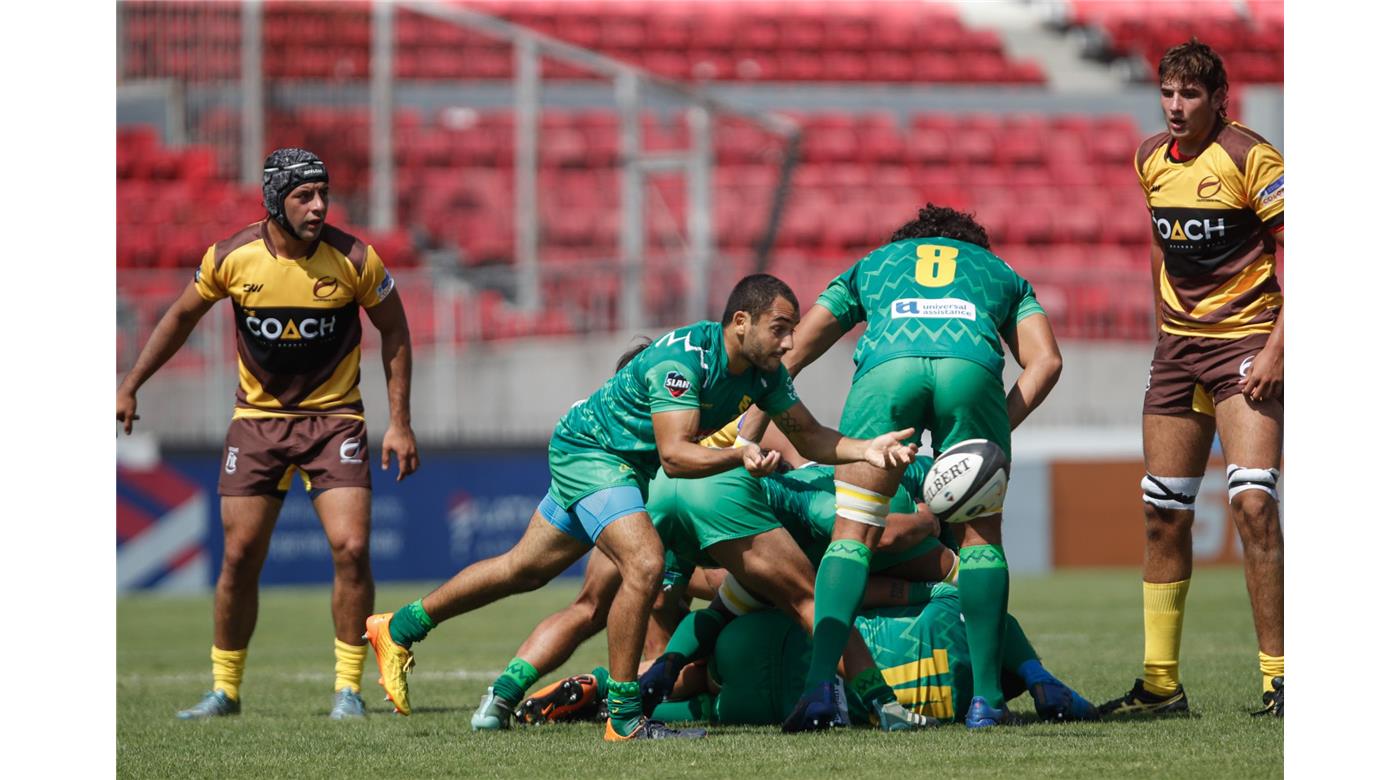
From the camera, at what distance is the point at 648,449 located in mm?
6555

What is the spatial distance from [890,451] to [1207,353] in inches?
66.0

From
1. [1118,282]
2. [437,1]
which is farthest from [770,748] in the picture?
[437,1]

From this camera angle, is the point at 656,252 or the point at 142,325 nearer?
the point at 142,325

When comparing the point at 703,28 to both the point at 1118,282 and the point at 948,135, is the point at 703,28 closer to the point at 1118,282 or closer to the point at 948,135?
the point at 948,135

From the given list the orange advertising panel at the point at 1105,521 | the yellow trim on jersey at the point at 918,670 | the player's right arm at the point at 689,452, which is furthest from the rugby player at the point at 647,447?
the orange advertising panel at the point at 1105,521

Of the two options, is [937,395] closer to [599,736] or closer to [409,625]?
[599,736]

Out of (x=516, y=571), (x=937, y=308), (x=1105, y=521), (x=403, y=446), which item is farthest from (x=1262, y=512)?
(x=1105, y=521)

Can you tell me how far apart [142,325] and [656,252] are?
26.2 feet

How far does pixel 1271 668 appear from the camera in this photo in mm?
6605

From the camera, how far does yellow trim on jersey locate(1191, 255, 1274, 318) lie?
678cm

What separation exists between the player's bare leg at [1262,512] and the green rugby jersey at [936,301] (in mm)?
872

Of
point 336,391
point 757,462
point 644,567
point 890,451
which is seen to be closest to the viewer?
point 757,462

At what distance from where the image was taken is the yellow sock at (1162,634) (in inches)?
269

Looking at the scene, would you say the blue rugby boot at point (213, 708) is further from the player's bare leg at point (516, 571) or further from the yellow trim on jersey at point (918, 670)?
the yellow trim on jersey at point (918, 670)
